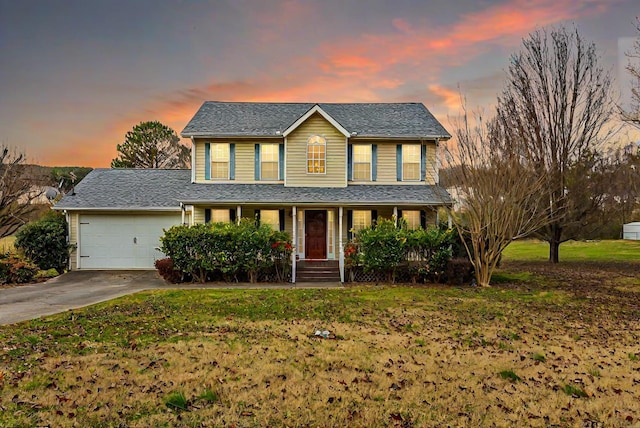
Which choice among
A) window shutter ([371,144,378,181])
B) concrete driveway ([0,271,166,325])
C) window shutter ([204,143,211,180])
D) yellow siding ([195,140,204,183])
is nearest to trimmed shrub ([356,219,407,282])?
window shutter ([371,144,378,181])

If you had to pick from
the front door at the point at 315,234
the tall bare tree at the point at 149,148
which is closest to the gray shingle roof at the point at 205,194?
the front door at the point at 315,234

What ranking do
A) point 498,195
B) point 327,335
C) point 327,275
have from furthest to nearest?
point 327,275 → point 498,195 → point 327,335

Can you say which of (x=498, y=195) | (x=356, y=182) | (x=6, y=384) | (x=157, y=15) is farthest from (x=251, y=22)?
(x=6, y=384)

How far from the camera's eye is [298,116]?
20172 millimetres

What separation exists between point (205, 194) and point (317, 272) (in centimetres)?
560

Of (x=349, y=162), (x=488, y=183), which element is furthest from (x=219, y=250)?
(x=488, y=183)

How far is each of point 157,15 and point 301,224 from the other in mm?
11267

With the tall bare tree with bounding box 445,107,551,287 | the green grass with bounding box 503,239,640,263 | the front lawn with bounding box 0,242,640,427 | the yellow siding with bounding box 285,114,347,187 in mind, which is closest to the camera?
the front lawn with bounding box 0,242,640,427

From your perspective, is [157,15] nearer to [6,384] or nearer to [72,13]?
[72,13]

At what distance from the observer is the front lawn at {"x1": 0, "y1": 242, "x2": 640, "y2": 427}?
4.67 meters

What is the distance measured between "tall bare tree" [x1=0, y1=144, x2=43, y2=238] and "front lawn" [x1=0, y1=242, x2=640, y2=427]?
822cm

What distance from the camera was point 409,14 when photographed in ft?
57.7

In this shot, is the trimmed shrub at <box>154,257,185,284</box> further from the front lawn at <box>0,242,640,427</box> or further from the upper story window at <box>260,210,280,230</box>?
the upper story window at <box>260,210,280,230</box>

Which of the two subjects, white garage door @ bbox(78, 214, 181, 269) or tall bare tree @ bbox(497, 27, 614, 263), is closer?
white garage door @ bbox(78, 214, 181, 269)
